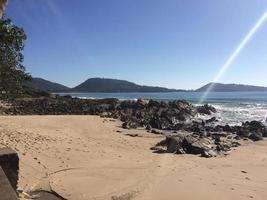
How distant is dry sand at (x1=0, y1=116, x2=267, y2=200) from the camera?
10.6 meters

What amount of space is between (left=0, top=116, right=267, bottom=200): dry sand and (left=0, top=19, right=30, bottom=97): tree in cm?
234

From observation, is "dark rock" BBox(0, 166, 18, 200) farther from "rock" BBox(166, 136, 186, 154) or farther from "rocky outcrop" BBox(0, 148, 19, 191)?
"rock" BBox(166, 136, 186, 154)

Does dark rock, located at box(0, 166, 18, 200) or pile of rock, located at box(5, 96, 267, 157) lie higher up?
dark rock, located at box(0, 166, 18, 200)

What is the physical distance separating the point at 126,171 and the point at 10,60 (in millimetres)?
5408

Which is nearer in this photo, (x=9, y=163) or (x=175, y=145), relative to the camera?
(x=9, y=163)

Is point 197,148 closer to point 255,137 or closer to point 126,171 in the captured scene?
point 126,171

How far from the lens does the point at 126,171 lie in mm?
12953

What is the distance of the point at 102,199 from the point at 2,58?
19.7ft

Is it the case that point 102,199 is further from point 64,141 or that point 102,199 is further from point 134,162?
point 64,141

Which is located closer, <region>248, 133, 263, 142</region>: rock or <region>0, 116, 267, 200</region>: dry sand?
<region>0, 116, 267, 200</region>: dry sand

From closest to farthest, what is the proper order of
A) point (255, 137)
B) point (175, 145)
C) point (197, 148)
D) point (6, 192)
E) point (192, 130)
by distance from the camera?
point (6, 192) → point (197, 148) → point (175, 145) → point (255, 137) → point (192, 130)

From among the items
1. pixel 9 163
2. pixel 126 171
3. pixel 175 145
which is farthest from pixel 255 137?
pixel 9 163

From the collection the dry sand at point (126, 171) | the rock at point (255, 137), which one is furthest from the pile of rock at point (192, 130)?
the dry sand at point (126, 171)

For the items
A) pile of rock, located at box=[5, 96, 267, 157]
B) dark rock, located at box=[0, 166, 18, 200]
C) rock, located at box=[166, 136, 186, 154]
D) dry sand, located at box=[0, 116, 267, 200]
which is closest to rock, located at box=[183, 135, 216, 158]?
pile of rock, located at box=[5, 96, 267, 157]
